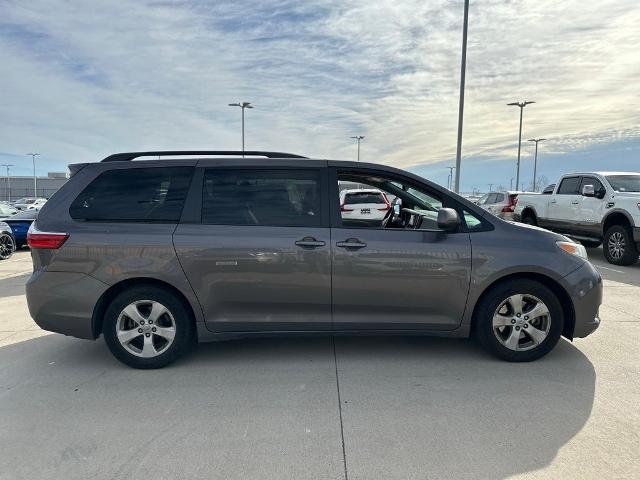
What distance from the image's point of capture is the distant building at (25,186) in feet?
220

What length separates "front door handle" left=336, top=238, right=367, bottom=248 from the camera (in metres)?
3.80

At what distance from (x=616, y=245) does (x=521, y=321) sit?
23.9 ft

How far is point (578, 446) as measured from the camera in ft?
8.98

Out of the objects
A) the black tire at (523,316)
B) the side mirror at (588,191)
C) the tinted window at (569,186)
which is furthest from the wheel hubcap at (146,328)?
the tinted window at (569,186)

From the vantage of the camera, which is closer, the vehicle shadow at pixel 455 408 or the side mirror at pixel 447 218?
the vehicle shadow at pixel 455 408

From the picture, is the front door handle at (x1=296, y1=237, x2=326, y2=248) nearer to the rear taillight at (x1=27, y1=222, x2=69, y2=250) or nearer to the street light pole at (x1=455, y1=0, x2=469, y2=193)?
the rear taillight at (x1=27, y1=222, x2=69, y2=250)

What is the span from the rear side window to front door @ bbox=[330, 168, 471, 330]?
139cm

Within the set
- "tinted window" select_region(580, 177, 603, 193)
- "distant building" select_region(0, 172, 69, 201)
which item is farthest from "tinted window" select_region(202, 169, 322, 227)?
"distant building" select_region(0, 172, 69, 201)

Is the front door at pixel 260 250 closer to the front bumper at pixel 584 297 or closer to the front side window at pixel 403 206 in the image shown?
the front side window at pixel 403 206

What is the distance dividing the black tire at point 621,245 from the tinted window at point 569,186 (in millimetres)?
1474

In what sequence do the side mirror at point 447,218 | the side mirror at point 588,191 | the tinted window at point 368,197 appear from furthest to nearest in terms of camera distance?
the tinted window at point 368,197 < the side mirror at point 588,191 < the side mirror at point 447,218

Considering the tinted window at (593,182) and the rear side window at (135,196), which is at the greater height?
the tinted window at (593,182)

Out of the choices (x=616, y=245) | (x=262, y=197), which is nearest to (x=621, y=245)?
(x=616, y=245)

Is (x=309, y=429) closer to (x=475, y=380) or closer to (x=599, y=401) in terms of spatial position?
(x=475, y=380)
